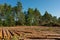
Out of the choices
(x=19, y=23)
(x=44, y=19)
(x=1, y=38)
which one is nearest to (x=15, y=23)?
Answer: (x=19, y=23)

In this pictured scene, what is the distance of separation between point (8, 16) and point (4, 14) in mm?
1611

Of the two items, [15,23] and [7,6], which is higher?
[7,6]

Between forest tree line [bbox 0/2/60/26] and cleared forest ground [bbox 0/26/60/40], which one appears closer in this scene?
cleared forest ground [bbox 0/26/60/40]

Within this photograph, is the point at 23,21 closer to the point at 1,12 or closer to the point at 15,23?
the point at 15,23

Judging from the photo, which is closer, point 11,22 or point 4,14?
point 11,22

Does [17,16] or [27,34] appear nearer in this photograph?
[27,34]

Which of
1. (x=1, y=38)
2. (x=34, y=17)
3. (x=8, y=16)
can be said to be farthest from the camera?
(x=34, y=17)

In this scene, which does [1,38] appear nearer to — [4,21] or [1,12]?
[4,21]

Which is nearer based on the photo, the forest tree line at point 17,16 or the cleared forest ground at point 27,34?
the cleared forest ground at point 27,34

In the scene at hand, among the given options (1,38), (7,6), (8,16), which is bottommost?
(1,38)

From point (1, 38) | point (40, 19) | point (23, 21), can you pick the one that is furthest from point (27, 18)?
point (1, 38)

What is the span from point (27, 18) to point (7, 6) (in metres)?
5.62

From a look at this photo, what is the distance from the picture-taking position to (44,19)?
128 feet

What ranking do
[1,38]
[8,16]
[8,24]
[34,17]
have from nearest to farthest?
1. [1,38]
2. [8,24]
3. [8,16]
4. [34,17]
